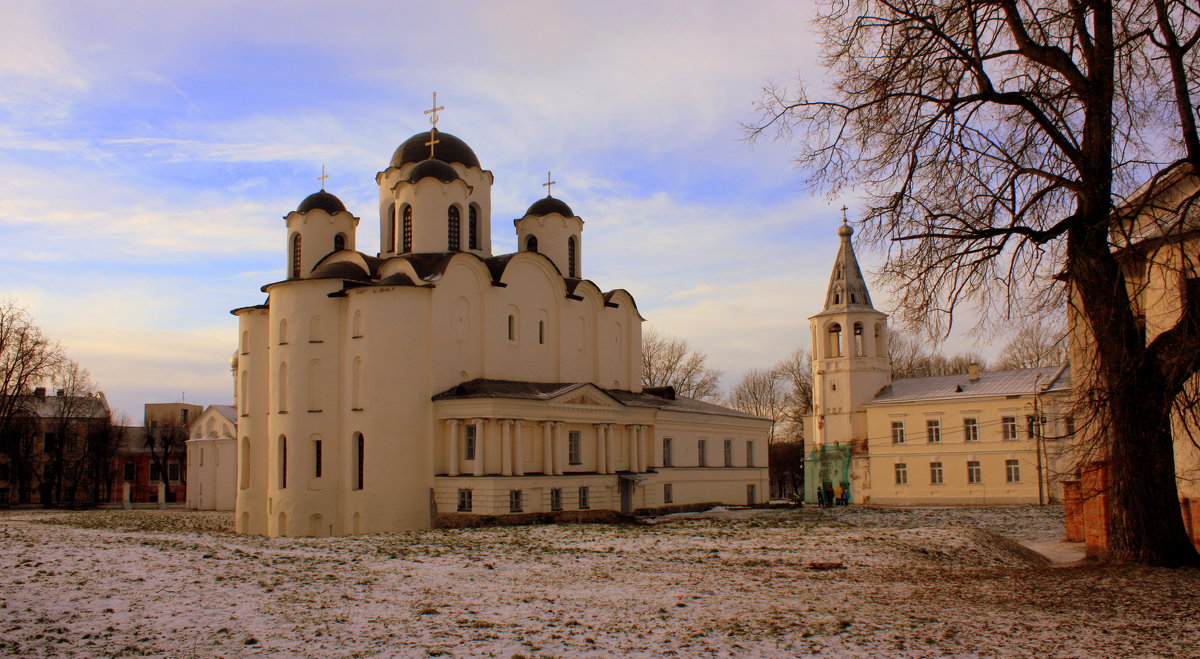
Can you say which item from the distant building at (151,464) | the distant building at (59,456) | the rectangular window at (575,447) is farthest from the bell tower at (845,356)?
the distant building at (59,456)

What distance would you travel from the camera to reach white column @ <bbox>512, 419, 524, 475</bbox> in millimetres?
30781

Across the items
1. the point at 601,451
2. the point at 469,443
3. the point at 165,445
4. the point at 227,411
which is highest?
the point at 227,411

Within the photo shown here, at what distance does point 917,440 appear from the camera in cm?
4962

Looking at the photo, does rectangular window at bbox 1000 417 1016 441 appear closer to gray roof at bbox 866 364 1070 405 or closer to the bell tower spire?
gray roof at bbox 866 364 1070 405

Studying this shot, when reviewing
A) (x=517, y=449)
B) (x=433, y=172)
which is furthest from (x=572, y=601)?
(x=433, y=172)

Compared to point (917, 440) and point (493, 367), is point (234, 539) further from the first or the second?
point (917, 440)

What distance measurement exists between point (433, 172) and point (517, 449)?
36.3 feet

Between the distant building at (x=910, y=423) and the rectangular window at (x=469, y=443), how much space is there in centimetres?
2536

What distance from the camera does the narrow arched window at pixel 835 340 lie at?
176 feet

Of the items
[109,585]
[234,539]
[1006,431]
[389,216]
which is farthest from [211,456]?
[109,585]

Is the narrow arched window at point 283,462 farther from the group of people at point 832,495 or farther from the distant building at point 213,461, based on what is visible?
the group of people at point 832,495

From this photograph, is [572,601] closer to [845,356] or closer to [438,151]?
[438,151]

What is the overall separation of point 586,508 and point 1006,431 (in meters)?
23.9

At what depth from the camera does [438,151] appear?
38.3m
